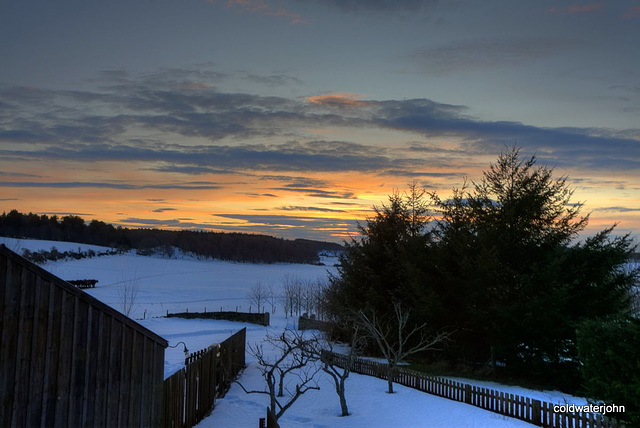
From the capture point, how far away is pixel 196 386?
1416 centimetres

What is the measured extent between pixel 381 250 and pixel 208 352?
16.8 metres

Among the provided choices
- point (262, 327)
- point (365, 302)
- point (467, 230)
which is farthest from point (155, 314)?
point (467, 230)

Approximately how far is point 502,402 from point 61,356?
43.3 feet

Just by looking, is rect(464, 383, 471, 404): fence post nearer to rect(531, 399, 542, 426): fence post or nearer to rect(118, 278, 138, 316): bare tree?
rect(531, 399, 542, 426): fence post

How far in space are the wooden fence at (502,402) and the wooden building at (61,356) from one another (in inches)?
440

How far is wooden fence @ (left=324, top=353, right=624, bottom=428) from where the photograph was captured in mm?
13805

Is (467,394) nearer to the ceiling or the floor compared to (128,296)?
nearer to the ceiling

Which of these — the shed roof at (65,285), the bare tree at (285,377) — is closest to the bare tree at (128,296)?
the bare tree at (285,377)

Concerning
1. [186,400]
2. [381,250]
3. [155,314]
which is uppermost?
[381,250]

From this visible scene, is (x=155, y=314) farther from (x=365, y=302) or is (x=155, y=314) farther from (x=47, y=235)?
(x=47, y=235)

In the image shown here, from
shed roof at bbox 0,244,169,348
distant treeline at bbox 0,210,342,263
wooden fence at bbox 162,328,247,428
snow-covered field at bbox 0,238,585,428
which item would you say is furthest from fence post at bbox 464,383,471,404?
distant treeline at bbox 0,210,342,263

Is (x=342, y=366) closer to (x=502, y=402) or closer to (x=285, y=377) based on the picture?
(x=285, y=377)

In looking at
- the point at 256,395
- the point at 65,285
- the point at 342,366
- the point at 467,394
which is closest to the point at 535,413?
the point at 467,394

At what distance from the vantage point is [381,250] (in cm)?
3139
